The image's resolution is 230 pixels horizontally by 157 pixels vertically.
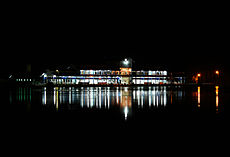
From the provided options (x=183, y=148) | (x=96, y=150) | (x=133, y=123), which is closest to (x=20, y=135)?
(x=96, y=150)

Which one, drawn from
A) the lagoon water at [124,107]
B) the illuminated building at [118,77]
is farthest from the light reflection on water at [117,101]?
the illuminated building at [118,77]

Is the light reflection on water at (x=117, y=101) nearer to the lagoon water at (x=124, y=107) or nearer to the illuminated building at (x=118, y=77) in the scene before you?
the lagoon water at (x=124, y=107)

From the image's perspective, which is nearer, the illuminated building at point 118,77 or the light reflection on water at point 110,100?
the light reflection on water at point 110,100

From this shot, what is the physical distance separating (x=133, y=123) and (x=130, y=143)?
9.09 ft

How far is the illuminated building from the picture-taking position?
78.4 m

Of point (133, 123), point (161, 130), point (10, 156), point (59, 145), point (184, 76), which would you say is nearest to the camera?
point (10, 156)

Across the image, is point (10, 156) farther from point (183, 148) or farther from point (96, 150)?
point (183, 148)

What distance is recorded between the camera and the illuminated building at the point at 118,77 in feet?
257

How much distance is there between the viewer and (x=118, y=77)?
83.4m

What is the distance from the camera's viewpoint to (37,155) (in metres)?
5.43

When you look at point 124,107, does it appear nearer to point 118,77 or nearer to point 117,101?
point 117,101

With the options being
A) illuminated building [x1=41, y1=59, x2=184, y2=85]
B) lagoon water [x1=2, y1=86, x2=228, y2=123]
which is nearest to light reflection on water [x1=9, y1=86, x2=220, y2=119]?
lagoon water [x1=2, y1=86, x2=228, y2=123]

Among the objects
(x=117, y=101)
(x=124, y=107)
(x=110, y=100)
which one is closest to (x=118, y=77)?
(x=110, y=100)

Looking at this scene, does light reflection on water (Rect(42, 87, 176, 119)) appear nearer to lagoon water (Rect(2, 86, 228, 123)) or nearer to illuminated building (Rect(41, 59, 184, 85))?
lagoon water (Rect(2, 86, 228, 123))
